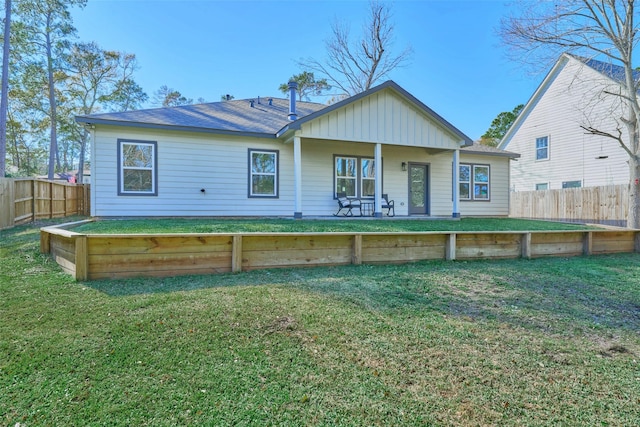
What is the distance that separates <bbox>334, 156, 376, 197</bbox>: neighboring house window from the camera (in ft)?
35.1

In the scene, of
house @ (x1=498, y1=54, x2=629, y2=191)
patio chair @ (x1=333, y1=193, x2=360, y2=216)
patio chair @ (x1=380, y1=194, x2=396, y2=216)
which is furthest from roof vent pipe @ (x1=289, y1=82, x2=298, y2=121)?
house @ (x1=498, y1=54, x2=629, y2=191)

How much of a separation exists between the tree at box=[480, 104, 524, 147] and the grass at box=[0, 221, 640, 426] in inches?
1259

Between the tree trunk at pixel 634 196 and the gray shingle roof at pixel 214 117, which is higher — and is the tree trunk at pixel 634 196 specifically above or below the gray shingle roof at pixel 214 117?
below

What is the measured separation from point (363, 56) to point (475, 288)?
1867 centimetres

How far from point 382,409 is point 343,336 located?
815mm

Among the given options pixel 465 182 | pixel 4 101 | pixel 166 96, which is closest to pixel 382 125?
pixel 465 182

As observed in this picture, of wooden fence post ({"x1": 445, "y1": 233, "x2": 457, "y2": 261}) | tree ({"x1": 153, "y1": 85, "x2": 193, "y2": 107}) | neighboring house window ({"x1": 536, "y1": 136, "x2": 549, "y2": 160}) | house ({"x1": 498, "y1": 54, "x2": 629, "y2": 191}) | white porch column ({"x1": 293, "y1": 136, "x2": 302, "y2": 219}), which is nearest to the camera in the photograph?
wooden fence post ({"x1": 445, "y1": 233, "x2": 457, "y2": 261})

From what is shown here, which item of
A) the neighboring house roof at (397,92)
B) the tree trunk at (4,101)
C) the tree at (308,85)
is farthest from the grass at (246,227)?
the tree at (308,85)

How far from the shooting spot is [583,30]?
902 centimetres

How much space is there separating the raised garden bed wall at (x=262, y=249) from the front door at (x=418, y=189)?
583cm

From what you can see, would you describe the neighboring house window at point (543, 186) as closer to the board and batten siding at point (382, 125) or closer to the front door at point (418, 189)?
the front door at point (418, 189)

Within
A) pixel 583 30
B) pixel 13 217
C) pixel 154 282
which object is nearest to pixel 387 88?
pixel 583 30

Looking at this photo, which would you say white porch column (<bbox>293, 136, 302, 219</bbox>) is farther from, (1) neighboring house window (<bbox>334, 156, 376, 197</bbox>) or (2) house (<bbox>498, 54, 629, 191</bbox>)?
(2) house (<bbox>498, 54, 629, 191</bbox>)

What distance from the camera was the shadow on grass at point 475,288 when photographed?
320 cm
